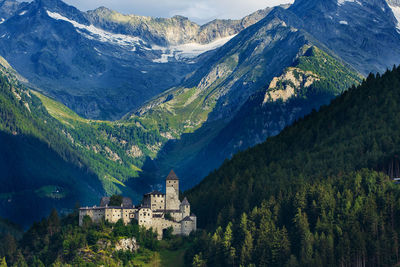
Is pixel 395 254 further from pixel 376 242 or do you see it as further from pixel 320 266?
pixel 320 266

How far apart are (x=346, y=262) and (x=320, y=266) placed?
262 inches

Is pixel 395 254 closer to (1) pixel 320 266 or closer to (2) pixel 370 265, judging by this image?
(2) pixel 370 265

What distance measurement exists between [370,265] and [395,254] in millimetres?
6838

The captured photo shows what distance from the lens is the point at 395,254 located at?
198125mm

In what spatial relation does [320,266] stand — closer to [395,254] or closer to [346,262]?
[346,262]

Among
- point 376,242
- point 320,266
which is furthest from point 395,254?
point 320,266

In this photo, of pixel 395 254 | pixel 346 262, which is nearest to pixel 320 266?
pixel 346 262

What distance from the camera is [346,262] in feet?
655

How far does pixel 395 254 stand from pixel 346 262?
40.7 feet

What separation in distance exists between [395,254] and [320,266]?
62.5 feet

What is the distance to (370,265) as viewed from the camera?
7835 inches

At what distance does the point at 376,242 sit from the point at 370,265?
6026 millimetres

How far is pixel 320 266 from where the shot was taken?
19988 centimetres

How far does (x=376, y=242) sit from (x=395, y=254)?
5.50 meters
